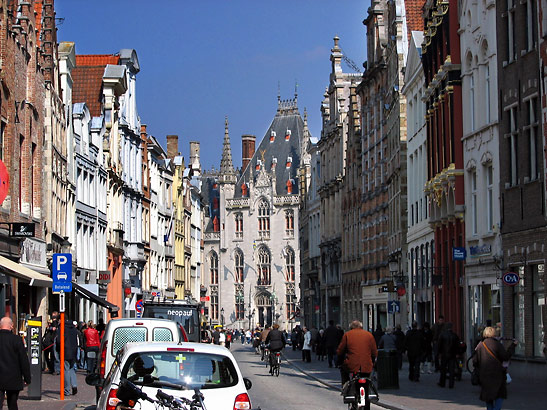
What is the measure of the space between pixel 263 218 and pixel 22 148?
371 feet

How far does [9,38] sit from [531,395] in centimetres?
1743

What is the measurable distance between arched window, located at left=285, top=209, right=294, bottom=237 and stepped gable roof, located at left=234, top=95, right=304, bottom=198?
2.91 metres

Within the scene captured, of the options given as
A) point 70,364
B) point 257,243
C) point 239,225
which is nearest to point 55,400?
point 70,364

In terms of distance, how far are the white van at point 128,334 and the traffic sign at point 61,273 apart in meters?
3.59

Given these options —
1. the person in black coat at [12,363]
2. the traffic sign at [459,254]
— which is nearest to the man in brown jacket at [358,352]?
the person in black coat at [12,363]

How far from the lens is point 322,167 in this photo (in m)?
94.7

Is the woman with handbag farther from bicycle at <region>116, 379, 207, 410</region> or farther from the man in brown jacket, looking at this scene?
bicycle at <region>116, 379, 207, 410</region>

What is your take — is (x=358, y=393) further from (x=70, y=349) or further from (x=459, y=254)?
(x=459, y=254)

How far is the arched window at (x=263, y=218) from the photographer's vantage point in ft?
484

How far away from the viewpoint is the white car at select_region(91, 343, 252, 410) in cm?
1268

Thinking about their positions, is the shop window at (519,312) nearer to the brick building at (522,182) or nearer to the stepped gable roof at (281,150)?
the brick building at (522,182)

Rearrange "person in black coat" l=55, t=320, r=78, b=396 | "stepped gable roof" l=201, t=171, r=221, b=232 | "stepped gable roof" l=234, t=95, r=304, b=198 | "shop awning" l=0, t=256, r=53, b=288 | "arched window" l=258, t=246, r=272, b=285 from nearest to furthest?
"person in black coat" l=55, t=320, r=78, b=396 → "shop awning" l=0, t=256, r=53, b=288 → "arched window" l=258, t=246, r=272, b=285 → "stepped gable roof" l=234, t=95, r=304, b=198 → "stepped gable roof" l=201, t=171, r=221, b=232

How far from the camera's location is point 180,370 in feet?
42.2

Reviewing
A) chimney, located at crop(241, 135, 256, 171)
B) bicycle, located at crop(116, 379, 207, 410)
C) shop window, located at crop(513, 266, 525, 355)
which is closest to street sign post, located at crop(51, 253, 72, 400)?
shop window, located at crop(513, 266, 525, 355)
